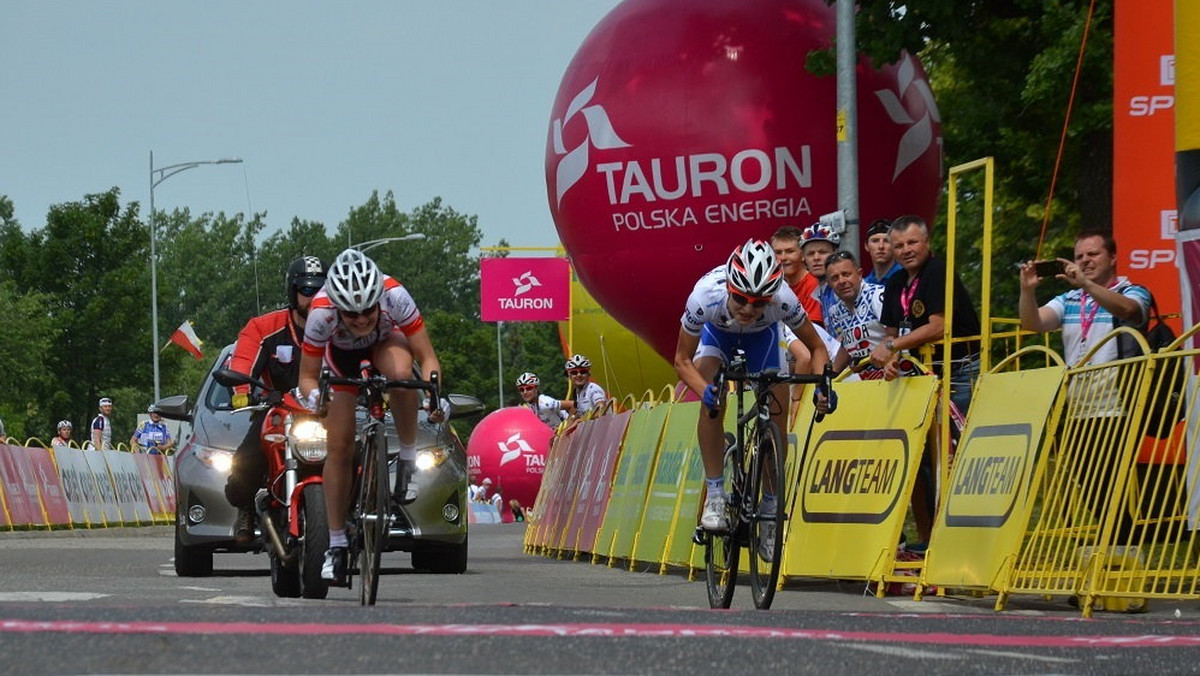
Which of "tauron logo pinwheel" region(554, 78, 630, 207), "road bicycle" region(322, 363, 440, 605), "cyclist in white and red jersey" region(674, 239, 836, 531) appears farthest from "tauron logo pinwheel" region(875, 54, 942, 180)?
"road bicycle" region(322, 363, 440, 605)

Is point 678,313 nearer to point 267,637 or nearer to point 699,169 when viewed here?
point 699,169

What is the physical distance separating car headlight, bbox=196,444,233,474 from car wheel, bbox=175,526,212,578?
0.47 m

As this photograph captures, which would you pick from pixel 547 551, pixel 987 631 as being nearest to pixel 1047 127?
pixel 547 551

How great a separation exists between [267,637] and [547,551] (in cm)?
1443

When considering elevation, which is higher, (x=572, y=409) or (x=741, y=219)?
(x=741, y=219)

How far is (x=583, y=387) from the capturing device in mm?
24438

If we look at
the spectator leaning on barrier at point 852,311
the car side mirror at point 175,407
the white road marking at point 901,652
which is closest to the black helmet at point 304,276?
the car side mirror at point 175,407

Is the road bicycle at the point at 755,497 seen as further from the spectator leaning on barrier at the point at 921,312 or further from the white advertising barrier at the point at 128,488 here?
the white advertising barrier at the point at 128,488

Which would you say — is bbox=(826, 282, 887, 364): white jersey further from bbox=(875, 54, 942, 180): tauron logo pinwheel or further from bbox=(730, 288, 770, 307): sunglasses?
bbox=(875, 54, 942, 180): tauron logo pinwheel

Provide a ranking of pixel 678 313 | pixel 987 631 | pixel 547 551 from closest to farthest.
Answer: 1. pixel 987 631
2. pixel 547 551
3. pixel 678 313

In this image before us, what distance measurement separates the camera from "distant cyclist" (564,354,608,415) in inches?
927

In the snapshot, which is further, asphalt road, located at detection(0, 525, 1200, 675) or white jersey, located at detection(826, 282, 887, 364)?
white jersey, located at detection(826, 282, 887, 364)

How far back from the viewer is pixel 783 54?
22859mm

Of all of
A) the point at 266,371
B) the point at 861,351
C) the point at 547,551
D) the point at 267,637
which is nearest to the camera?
the point at 267,637
